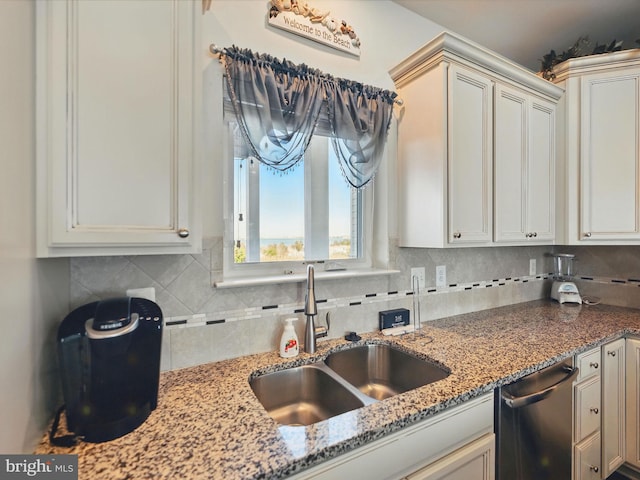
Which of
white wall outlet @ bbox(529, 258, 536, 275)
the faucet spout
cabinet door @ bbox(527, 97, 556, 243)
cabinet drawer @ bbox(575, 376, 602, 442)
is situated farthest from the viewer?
white wall outlet @ bbox(529, 258, 536, 275)

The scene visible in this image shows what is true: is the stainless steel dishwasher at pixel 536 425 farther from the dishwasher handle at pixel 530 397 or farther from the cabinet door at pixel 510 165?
the cabinet door at pixel 510 165

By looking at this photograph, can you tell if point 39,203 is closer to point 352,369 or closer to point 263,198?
point 263,198

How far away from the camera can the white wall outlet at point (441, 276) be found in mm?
1808

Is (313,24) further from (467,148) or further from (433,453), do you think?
(433,453)

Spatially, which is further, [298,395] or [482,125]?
[482,125]

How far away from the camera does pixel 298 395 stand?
1.21 m

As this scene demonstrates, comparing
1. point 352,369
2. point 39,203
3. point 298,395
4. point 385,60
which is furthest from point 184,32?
point 352,369

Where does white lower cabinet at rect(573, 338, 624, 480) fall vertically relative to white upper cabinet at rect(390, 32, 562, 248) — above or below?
below

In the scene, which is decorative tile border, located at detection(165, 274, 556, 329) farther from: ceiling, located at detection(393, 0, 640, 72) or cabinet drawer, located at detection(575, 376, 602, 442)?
ceiling, located at detection(393, 0, 640, 72)

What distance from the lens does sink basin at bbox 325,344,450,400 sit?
1314 mm

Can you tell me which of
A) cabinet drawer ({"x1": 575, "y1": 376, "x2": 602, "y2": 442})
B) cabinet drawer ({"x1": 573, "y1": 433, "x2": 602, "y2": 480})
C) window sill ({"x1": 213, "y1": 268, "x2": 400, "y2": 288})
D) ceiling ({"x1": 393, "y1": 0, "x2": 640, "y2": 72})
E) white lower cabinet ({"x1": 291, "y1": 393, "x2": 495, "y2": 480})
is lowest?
cabinet drawer ({"x1": 573, "y1": 433, "x2": 602, "y2": 480})

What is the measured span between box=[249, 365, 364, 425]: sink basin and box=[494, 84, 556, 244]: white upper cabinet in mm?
1212

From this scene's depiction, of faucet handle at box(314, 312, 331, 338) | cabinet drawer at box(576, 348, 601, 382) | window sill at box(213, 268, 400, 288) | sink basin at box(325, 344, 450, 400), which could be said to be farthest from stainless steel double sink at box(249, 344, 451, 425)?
cabinet drawer at box(576, 348, 601, 382)

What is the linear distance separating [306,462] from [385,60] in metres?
1.87
